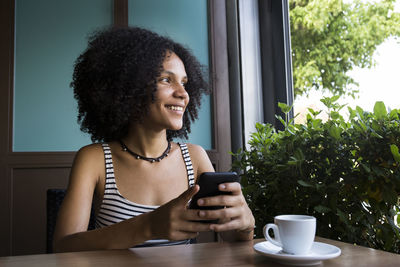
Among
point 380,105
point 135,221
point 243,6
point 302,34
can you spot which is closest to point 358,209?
point 380,105

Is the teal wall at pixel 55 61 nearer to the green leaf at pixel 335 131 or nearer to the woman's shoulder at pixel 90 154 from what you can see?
the woman's shoulder at pixel 90 154

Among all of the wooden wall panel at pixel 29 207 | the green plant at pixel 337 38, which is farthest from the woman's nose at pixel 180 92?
the wooden wall panel at pixel 29 207

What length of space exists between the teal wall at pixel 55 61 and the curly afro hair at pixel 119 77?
85cm

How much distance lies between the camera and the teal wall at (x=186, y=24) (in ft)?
7.70

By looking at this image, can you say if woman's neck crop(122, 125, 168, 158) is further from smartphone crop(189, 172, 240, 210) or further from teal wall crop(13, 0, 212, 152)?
teal wall crop(13, 0, 212, 152)

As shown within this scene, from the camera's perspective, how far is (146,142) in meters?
1.30

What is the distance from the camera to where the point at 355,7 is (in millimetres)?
1581

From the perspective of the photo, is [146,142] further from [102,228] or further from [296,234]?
[296,234]

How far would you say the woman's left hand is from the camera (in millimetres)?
811

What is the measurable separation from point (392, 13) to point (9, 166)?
204cm

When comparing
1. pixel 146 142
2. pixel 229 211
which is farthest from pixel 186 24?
pixel 229 211

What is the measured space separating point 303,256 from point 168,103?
26.6 inches

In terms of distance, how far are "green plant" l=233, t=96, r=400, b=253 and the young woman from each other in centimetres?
30

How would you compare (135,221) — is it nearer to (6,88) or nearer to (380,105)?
(380,105)
